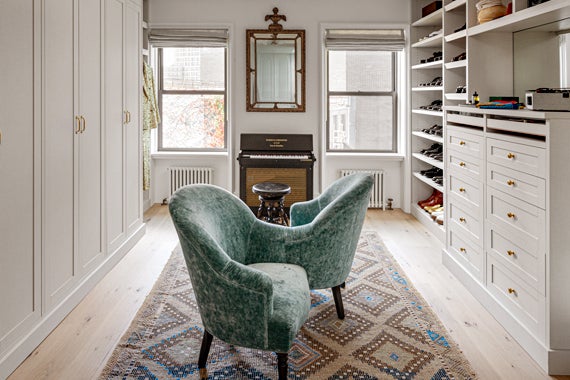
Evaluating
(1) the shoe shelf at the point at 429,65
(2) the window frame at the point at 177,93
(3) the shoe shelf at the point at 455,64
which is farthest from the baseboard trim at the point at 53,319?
(1) the shoe shelf at the point at 429,65

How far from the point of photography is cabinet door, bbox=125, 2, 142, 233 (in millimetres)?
4246

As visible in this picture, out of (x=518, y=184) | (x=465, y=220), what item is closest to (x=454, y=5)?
(x=465, y=220)

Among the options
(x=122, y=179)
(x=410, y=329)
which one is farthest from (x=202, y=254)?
(x=122, y=179)

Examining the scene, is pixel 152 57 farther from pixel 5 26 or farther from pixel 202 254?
pixel 202 254

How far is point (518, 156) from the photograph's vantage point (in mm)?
2621

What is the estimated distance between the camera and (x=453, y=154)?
3.69 metres

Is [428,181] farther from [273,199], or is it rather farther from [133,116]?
[133,116]

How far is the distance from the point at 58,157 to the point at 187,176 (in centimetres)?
330

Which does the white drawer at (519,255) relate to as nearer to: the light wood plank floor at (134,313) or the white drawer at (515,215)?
the white drawer at (515,215)

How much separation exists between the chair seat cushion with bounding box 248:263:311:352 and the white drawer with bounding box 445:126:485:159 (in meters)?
1.44

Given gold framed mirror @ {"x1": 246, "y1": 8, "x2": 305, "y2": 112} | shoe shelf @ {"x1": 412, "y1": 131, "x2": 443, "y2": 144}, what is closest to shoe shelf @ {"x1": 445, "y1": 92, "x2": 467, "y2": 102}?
shoe shelf @ {"x1": 412, "y1": 131, "x2": 443, "y2": 144}

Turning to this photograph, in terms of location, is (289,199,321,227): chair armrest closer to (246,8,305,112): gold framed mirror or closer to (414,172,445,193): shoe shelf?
(414,172,445,193): shoe shelf

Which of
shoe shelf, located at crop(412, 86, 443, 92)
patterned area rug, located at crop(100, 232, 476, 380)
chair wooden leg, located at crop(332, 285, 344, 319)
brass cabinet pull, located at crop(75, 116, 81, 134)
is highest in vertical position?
shoe shelf, located at crop(412, 86, 443, 92)

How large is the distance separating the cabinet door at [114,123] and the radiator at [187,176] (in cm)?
199
